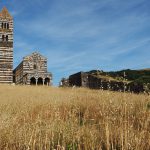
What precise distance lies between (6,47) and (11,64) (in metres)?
2.71

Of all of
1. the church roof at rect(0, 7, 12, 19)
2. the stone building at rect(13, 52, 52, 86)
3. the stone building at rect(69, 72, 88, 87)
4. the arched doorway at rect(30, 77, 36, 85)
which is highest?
the church roof at rect(0, 7, 12, 19)

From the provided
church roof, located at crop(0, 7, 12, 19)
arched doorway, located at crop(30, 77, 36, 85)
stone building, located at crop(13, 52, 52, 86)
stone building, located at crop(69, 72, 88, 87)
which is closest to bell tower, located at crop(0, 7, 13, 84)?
church roof, located at crop(0, 7, 12, 19)

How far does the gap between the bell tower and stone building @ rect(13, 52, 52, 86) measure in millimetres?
1917

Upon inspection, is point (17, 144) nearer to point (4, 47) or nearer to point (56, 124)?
point (56, 124)

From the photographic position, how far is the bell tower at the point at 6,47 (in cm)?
5119

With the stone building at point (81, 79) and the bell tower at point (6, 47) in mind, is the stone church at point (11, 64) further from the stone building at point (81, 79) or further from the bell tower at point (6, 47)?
the stone building at point (81, 79)

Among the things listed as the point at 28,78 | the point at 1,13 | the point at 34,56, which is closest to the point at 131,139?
the point at 28,78

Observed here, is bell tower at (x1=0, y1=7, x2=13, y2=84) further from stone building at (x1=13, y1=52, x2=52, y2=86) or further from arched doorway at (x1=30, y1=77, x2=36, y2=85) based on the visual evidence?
arched doorway at (x1=30, y1=77, x2=36, y2=85)

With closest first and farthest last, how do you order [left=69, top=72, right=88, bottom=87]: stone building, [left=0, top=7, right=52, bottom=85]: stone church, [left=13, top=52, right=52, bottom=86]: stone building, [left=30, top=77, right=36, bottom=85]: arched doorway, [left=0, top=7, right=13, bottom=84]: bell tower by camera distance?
[left=69, top=72, right=88, bottom=87]: stone building
[left=13, top=52, right=52, bottom=86]: stone building
[left=0, top=7, right=52, bottom=85]: stone church
[left=0, top=7, right=13, bottom=84]: bell tower
[left=30, top=77, right=36, bottom=85]: arched doorway

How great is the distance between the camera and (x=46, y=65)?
53.4 m

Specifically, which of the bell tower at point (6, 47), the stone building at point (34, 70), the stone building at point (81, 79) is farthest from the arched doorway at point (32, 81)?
the stone building at point (81, 79)

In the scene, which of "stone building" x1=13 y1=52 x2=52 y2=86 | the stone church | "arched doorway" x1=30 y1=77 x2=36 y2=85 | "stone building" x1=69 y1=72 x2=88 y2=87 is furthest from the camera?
"arched doorway" x1=30 y1=77 x2=36 y2=85

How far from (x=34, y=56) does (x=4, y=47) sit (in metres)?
4.35

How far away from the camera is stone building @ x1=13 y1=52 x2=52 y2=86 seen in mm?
50219
